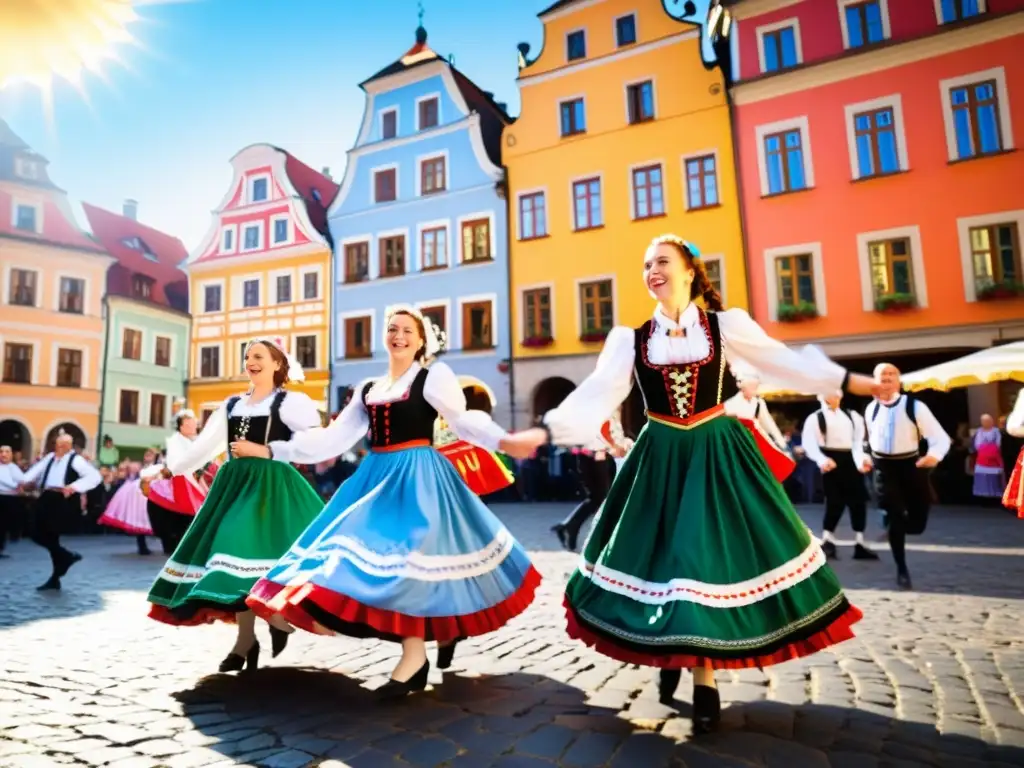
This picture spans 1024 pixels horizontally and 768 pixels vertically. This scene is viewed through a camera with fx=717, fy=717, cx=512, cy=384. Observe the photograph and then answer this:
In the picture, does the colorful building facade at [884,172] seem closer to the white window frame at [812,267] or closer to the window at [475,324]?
the white window frame at [812,267]

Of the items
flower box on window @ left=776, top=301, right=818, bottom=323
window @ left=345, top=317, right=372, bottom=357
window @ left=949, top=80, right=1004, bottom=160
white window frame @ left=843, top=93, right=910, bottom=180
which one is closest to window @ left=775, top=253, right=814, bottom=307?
flower box on window @ left=776, top=301, right=818, bottom=323

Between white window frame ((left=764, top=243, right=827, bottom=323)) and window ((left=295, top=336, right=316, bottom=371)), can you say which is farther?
window ((left=295, top=336, right=316, bottom=371))

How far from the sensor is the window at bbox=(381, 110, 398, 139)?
26188mm

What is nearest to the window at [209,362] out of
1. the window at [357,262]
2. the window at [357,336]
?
the window at [357,336]

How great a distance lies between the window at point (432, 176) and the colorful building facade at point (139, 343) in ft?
40.5

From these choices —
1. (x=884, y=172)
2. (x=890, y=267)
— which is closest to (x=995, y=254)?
(x=890, y=267)

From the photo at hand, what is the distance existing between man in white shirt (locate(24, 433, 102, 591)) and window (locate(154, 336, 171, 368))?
26.2 meters

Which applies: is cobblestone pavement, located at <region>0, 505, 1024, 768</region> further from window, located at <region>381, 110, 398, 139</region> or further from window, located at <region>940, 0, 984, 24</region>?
window, located at <region>381, 110, 398, 139</region>

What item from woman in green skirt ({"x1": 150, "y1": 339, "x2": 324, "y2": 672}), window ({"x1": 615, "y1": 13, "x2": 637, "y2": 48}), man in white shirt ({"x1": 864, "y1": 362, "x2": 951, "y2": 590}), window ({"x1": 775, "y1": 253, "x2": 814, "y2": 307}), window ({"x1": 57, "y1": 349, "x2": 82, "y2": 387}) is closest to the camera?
woman in green skirt ({"x1": 150, "y1": 339, "x2": 324, "y2": 672})

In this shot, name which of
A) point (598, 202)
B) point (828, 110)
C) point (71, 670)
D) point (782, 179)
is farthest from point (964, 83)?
point (71, 670)

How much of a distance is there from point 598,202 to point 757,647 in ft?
66.4

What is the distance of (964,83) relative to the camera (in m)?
17.1

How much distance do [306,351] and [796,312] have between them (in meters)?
17.4

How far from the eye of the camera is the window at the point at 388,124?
2619 cm
